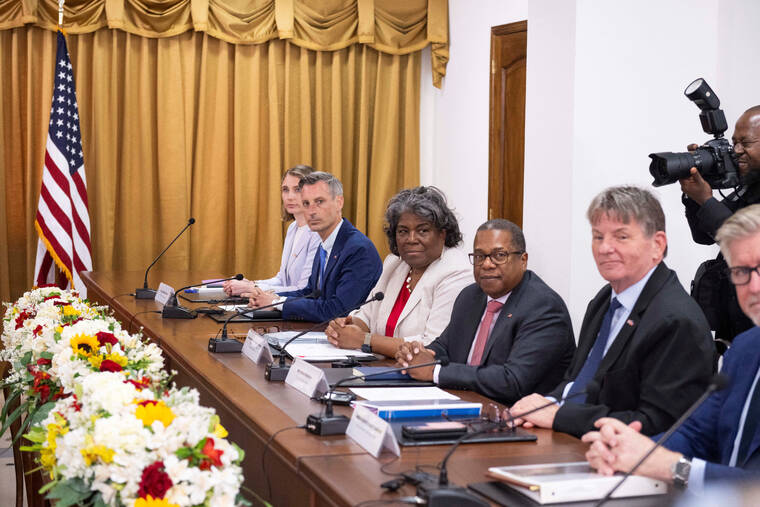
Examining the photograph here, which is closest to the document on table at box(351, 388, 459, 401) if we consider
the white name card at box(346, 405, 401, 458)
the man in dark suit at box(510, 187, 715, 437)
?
the man in dark suit at box(510, 187, 715, 437)

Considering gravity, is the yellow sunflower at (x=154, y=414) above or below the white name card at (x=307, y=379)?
above

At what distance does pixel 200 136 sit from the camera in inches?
238

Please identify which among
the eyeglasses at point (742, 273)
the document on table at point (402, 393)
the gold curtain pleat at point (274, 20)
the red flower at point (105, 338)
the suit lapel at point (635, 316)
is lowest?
the document on table at point (402, 393)

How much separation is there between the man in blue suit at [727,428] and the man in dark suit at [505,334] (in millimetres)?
656

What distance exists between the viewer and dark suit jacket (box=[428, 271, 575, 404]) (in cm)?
258

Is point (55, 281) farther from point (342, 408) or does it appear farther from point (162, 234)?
point (342, 408)

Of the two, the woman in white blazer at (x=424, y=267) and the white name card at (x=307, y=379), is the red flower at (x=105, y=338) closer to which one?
the white name card at (x=307, y=379)

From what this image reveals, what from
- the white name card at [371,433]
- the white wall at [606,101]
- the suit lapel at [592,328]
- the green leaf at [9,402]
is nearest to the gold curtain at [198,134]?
the white wall at [606,101]

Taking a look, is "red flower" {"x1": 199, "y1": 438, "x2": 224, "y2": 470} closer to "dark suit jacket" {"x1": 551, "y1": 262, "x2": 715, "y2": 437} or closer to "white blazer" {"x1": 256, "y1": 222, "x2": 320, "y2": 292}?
"dark suit jacket" {"x1": 551, "y1": 262, "x2": 715, "y2": 437}

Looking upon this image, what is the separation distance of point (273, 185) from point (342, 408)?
4153mm

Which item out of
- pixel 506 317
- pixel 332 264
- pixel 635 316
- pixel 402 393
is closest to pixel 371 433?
pixel 402 393

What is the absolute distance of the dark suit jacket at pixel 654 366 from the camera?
2102mm

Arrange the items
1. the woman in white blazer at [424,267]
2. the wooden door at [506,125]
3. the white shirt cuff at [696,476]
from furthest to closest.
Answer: the wooden door at [506,125], the woman in white blazer at [424,267], the white shirt cuff at [696,476]

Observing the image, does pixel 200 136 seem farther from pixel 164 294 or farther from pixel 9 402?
pixel 9 402
